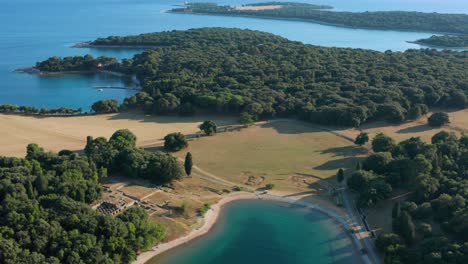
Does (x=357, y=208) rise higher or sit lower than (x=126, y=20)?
lower

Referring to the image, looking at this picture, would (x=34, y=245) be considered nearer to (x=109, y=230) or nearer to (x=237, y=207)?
(x=109, y=230)

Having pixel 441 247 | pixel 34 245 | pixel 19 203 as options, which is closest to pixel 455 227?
pixel 441 247

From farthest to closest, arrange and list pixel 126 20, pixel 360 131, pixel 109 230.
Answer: pixel 126 20 < pixel 360 131 < pixel 109 230

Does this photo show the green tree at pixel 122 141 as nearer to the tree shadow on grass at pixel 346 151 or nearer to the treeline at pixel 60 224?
the treeline at pixel 60 224

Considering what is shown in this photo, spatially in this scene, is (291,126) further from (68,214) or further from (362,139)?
(68,214)

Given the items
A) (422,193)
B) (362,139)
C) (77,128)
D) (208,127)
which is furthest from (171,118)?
(422,193)

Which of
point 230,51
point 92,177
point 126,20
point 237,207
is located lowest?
point 237,207

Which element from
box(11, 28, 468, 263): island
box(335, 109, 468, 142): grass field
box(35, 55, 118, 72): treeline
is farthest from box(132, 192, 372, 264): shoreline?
box(35, 55, 118, 72): treeline

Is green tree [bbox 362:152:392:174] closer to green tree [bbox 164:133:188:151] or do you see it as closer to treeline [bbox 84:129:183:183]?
treeline [bbox 84:129:183:183]

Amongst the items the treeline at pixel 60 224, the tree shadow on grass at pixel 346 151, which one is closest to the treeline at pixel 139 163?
the treeline at pixel 60 224
